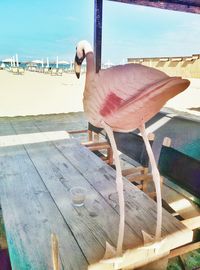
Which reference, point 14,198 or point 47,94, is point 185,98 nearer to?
point 47,94

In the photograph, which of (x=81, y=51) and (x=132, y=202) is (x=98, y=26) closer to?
(x=81, y=51)

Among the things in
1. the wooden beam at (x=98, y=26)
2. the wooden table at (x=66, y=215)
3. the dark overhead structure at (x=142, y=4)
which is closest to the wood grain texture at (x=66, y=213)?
the wooden table at (x=66, y=215)

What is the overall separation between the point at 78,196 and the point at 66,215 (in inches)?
6.0

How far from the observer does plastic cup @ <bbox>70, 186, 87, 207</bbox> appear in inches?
57.3

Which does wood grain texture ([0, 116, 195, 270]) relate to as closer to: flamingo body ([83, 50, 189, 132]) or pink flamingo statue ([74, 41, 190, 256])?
pink flamingo statue ([74, 41, 190, 256])

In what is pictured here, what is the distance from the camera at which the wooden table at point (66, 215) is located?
1.08 meters

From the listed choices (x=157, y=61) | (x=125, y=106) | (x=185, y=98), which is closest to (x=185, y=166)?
(x=125, y=106)

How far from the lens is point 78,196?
147 cm

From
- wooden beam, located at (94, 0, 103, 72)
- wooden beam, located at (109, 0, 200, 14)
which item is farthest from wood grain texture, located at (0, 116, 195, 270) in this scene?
wooden beam, located at (109, 0, 200, 14)

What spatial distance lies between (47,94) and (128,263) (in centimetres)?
1024

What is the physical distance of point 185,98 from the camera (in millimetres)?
10008

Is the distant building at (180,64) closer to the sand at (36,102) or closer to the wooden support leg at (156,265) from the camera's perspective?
the sand at (36,102)

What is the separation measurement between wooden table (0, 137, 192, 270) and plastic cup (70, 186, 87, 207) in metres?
0.03

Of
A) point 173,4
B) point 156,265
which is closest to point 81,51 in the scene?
point 156,265
